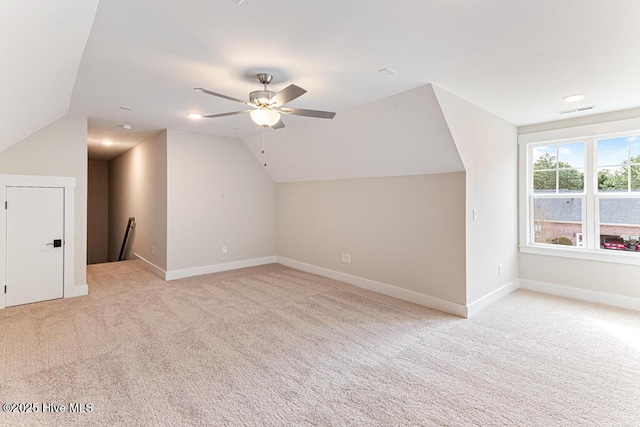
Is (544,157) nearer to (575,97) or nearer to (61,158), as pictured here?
(575,97)

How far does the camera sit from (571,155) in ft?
15.2

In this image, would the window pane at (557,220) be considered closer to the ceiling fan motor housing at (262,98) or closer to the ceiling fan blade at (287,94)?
the ceiling fan blade at (287,94)

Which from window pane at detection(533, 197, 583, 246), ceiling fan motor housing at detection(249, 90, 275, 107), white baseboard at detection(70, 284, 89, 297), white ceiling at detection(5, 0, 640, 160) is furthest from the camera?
window pane at detection(533, 197, 583, 246)

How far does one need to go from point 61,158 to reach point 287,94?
3.83 m

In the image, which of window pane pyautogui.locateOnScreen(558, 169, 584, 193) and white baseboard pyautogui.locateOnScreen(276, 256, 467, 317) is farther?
window pane pyautogui.locateOnScreen(558, 169, 584, 193)

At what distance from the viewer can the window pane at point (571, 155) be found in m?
4.55

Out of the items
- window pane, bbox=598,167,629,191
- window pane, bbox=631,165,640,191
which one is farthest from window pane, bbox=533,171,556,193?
window pane, bbox=631,165,640,191

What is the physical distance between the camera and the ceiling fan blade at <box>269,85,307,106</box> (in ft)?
8.16

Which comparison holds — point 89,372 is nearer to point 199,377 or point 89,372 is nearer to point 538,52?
point 199,377

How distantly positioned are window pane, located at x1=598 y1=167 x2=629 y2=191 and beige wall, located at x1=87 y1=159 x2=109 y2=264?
1141 centimetres

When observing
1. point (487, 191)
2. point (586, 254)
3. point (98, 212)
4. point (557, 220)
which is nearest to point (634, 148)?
point (557, 220)

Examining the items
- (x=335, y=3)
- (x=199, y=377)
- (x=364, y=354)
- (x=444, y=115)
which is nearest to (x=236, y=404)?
(x=199, y=377)

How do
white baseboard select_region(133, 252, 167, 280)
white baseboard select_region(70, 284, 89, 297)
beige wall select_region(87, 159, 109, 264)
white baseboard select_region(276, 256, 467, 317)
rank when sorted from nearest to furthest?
white baseboard select_region(276, 256, 467, 317), white baseboard select_region(70, 284, 89, 297), white baseboard select_region(133, 252, 167, 280), beige wall select_region(87, 159, 109, 264)

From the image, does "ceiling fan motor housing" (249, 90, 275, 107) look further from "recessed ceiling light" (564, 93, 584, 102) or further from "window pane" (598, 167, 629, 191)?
"window pane" (598, 167, 629, 191)
